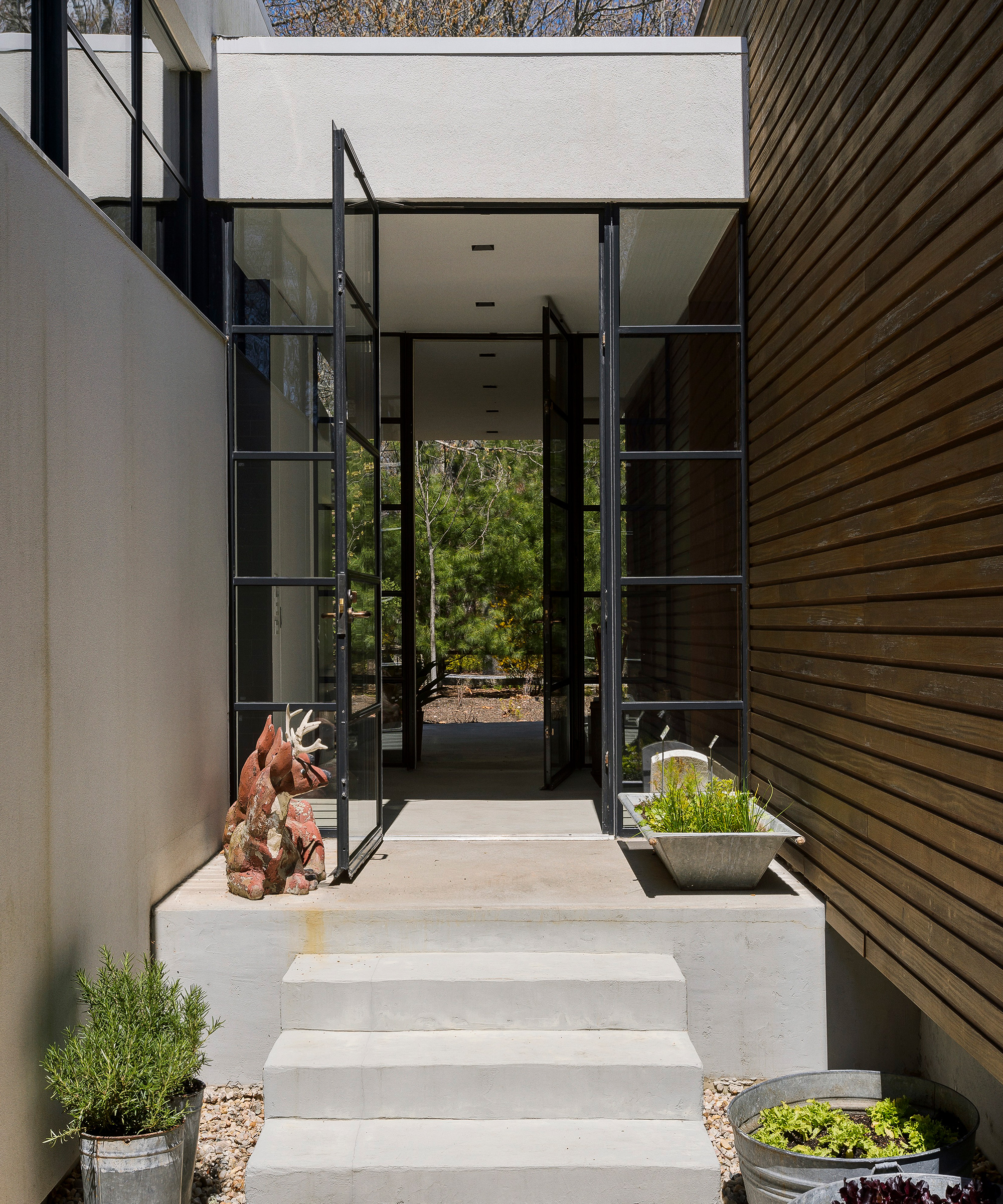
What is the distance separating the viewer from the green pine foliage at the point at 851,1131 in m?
2.62

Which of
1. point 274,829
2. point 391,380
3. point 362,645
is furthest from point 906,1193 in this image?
point 391,380

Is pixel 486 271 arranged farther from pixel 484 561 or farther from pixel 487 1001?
pixel 484 561

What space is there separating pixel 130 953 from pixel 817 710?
7.85ft

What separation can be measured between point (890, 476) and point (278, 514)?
2.60 metres

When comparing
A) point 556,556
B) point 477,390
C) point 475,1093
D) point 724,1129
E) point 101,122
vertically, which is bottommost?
point 724,1129

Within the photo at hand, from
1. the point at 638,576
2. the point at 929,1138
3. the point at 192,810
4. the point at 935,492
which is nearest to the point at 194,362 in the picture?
the point at 192,810

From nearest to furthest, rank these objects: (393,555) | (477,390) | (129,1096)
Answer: (129,1096) < (393,555) < (477,390)

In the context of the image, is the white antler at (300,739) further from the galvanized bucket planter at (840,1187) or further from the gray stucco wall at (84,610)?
the galvanized bucket planter at (840,1187)

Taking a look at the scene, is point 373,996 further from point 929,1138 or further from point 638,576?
point 638,576

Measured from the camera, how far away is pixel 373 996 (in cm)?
315

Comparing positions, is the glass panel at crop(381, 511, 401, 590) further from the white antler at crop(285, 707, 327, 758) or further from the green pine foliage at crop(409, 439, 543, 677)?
the green pine foliage at crop(409, 439, 543, 677)

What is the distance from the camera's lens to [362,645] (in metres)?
4.17

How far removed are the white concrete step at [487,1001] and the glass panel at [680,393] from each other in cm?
229

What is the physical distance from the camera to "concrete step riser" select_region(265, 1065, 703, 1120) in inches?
113
